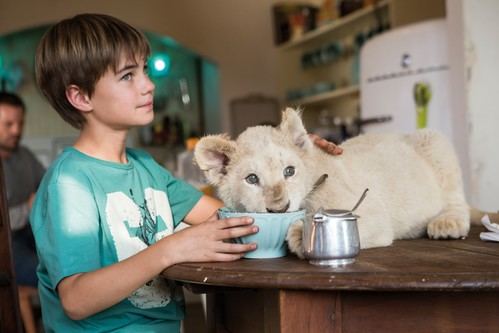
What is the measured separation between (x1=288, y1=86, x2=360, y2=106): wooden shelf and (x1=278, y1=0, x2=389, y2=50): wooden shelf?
0.59 metres

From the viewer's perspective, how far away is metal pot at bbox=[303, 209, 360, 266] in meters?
1.10

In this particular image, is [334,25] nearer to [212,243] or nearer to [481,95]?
[481,95]

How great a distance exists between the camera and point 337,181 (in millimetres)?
1448

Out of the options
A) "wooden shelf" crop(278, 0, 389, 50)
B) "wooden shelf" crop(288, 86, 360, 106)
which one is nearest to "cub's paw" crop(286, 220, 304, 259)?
"wooden shelf" crop(278, 0, 389, 50)

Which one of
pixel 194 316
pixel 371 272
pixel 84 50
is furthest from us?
pixel 194 316

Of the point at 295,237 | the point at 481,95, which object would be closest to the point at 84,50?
the point at 295,237

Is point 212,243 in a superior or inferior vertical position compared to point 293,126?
inferior

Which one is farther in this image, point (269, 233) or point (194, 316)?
point (194, 316)

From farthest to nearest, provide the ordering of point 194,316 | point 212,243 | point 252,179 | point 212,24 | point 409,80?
point 212,24
point 194,316
point 409,80
point 252,179
point 212,243

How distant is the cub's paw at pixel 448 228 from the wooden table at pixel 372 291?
0.32m

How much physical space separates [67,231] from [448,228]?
824 millimetres

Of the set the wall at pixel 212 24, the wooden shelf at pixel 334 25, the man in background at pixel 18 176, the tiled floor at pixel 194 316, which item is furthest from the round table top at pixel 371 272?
the wall at pixel 212 24

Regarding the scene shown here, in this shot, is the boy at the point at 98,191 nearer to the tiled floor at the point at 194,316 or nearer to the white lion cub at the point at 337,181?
the white lion cub at the point at 337,181

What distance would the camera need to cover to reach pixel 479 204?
278cm
